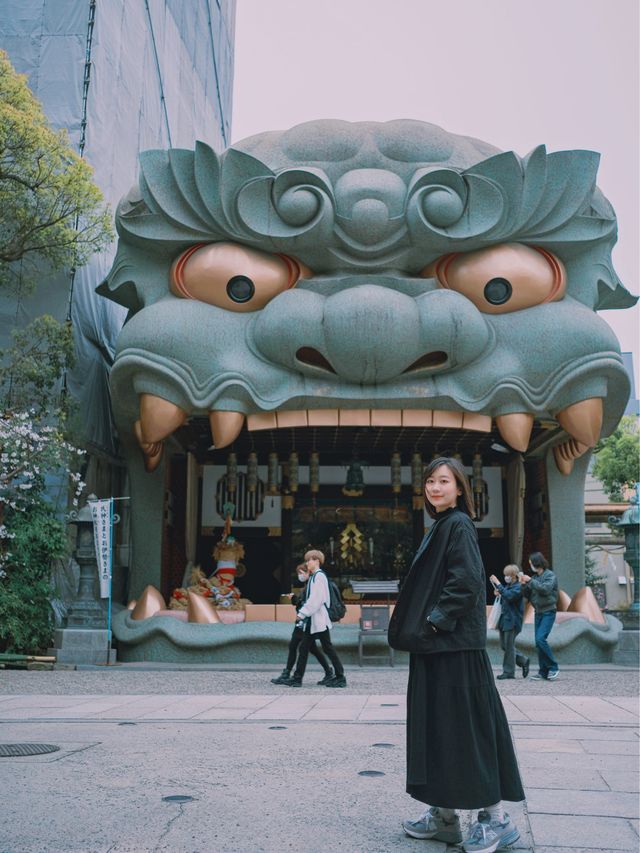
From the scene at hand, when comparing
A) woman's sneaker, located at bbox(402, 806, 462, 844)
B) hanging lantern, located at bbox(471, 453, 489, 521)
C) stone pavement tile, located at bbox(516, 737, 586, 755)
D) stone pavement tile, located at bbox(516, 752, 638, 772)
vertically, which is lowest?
stone pavement tile, located at bbox(516, 737, 586, 755)

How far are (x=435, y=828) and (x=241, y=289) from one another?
38.5ft

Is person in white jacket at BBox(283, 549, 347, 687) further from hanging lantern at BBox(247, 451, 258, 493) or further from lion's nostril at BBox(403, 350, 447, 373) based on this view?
hanging lantern at BBox(247, 451, 258, 493)

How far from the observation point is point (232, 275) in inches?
557

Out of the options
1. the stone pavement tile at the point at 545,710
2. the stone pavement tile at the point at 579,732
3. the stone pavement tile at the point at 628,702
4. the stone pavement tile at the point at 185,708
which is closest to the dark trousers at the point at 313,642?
the stone pavement tile at the point at 185,708

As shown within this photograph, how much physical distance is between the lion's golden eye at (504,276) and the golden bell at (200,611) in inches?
264

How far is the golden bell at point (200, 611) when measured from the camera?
1438cm

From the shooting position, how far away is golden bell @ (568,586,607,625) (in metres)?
15.0

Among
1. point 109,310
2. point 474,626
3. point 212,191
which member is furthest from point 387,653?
point 474,626

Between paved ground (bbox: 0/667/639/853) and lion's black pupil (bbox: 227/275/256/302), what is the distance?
24.3 ft

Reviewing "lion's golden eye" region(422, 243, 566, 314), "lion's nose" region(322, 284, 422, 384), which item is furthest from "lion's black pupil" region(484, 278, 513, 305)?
"lion's nose" region(322, 284, 422, 384)

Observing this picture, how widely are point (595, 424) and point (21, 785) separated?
11687 mm

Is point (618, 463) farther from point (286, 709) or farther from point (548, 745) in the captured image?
point (548, 745)

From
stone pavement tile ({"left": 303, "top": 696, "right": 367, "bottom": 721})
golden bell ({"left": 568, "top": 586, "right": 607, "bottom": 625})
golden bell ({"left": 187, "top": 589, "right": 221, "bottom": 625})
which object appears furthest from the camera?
golden bell ({"left": 568, "top": 586, "right": 607, "bottom": 625})

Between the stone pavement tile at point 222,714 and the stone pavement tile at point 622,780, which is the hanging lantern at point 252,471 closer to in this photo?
the stone pavement tile at point 222,714
